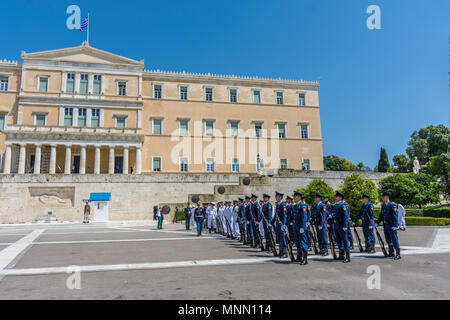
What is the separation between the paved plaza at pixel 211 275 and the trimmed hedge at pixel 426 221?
11.6 m

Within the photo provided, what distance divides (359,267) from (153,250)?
6836 mm

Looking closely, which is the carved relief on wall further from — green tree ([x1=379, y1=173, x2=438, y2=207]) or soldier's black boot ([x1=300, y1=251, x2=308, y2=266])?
green tree ([x1=379, y1=173, x2=438, y2=207])

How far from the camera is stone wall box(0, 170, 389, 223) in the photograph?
93.8 feet

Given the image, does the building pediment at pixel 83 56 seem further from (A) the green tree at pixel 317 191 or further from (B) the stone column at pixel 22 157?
(A) the green tree at pixel 317 191

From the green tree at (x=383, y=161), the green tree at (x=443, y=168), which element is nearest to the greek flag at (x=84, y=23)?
the green tree at (x=443, y=168)

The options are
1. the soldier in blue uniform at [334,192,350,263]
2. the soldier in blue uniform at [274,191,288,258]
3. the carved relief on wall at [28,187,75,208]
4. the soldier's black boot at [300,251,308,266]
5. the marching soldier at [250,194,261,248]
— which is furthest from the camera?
the carved relief on wall at [28,187,75,208]

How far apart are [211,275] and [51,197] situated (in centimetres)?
2752

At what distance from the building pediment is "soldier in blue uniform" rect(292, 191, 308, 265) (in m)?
38.2

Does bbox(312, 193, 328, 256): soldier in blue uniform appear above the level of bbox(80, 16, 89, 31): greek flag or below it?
below

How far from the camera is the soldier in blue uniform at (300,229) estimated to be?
848cm

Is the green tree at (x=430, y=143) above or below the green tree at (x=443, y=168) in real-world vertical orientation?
above

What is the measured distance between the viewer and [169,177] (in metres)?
32.0

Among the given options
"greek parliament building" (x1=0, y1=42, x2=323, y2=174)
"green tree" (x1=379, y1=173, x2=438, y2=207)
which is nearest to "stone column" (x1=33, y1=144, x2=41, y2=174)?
"greek parliament building" (x1=0, y1=42, x2=323, y2=174)
